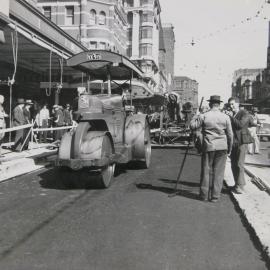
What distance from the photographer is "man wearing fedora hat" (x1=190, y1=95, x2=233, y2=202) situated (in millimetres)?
6867

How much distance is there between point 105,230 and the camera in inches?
203

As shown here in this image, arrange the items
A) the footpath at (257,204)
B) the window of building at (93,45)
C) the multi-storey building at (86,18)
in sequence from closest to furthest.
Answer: the footpath at (257,204) → the multi-storey building at (86,18) → the window of building at (93,45)

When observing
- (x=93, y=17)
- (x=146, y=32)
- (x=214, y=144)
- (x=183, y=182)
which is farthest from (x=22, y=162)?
(x=146, y=32)

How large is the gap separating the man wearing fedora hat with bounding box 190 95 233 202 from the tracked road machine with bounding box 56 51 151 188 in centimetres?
177

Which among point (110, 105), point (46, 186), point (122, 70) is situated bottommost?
point (46, 186)

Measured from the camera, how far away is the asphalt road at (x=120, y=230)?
4148 millimetres

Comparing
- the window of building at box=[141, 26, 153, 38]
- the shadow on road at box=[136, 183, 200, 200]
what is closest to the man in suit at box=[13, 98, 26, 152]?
the shadow on road at box=[136, 183, 200, 200]

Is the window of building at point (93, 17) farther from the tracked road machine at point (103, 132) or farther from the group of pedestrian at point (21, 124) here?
the tracked road machine at point (103, 132)

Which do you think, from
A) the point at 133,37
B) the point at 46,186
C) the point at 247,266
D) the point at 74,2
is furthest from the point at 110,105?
the point at 133,37

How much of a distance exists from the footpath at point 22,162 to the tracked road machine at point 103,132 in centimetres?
194

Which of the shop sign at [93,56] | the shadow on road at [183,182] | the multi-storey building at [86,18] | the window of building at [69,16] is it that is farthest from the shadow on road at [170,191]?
the window of building at [69,16]

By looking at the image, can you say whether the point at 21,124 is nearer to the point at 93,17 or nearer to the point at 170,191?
the point at 170,191

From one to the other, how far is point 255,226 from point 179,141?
11.9 m

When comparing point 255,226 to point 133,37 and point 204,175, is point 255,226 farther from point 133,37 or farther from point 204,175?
point 133,37
